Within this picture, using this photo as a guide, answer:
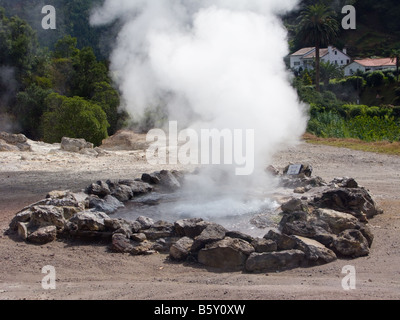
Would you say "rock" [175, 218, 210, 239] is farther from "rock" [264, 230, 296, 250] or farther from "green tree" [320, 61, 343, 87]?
"green tree" [320, 61, 343, 87]

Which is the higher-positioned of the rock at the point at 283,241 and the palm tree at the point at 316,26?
the palm tree at the point at 316,26

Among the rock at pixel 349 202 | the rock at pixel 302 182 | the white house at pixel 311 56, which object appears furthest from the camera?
the white house at pixel 311 56

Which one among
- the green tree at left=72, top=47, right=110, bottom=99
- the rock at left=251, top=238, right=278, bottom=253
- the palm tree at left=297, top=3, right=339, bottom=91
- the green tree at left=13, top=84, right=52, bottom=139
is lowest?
the rock at left=251, top=238, right=278, bottom=253

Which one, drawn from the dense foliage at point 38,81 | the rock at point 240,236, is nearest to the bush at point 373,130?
the dense foliage at point 38,81

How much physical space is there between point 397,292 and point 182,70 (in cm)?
857

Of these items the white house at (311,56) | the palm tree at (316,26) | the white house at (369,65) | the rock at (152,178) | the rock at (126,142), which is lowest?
the rock at (126,142)

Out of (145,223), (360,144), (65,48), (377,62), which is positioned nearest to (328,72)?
(377,62)

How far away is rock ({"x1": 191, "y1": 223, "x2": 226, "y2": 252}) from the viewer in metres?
6.70

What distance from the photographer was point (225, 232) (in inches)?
273

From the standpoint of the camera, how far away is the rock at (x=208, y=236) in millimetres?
6695

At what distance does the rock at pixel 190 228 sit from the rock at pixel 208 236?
0.28 metres

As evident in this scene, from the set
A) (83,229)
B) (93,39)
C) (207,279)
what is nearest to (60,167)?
(83,229)

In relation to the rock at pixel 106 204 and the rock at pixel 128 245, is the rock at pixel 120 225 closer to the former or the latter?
the rock at pixel 128 245

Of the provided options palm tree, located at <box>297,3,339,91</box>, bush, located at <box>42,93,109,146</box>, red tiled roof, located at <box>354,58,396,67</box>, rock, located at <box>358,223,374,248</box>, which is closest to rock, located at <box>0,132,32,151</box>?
bush, located at <box>42,93,109,146</box>
